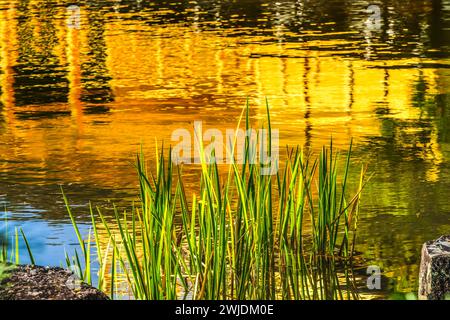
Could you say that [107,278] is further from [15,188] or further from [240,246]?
[15,188]

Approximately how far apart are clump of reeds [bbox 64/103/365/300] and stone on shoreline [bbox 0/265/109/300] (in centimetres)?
73

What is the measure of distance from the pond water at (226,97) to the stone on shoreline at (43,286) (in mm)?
2334

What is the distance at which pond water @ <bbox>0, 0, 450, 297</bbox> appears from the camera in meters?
9.19

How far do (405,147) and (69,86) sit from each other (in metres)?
5.38

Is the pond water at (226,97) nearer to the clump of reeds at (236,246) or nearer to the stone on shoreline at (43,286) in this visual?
the clump of reeds at (236,246)

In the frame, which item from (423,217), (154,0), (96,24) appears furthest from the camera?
(154,0)

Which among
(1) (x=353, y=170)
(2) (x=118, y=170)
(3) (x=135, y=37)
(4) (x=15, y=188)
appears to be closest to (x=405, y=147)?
(1) (x=353, y=170)

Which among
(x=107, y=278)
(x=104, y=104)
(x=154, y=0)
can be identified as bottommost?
(x=154, y=0)

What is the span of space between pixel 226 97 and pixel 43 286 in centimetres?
915

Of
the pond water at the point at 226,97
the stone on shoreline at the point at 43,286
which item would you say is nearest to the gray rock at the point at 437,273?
the pond water at the point at 226,97

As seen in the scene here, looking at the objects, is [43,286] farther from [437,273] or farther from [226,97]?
[226,97]

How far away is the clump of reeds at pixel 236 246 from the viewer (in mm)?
6141

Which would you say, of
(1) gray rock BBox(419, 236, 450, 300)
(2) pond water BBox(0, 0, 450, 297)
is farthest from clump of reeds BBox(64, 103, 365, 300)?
(1) gray rock BBox(419, 236, 450, 300)

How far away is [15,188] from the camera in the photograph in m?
9.82
